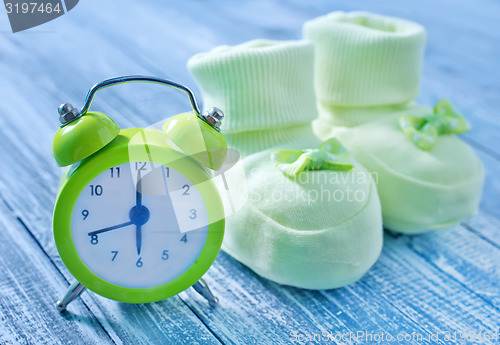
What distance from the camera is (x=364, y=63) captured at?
106 cm

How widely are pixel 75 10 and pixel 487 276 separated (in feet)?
4.85

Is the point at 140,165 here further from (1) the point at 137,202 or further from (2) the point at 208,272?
(2) the point at 208,272

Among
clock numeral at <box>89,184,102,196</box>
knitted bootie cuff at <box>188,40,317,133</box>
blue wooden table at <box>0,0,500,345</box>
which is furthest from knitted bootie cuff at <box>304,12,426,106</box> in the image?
clock numeral at <box>89,184,102,196</box>

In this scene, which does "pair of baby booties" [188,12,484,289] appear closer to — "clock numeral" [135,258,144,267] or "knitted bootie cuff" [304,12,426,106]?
"knitted bootie cuff" [304,12,426,106]

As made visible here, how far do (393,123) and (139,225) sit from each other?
53 centimetres

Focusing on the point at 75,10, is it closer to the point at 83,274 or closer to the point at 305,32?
the point at 305,32

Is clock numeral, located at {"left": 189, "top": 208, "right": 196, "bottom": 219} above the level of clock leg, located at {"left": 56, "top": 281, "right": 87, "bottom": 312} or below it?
above

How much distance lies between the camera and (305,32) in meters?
1.12

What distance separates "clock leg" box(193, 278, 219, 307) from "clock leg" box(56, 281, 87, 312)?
0.16m

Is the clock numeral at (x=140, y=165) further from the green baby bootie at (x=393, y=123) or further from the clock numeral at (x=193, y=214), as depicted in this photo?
the green baby bootie at (x=393, y=123)

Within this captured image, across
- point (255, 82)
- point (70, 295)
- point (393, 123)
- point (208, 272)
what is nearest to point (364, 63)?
point (393, 123)

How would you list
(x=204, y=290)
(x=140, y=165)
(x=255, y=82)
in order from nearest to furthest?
Result: (x=140, y=165) → (x=204, y=290) → (x=255, y=82)

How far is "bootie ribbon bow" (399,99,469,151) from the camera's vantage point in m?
1.00

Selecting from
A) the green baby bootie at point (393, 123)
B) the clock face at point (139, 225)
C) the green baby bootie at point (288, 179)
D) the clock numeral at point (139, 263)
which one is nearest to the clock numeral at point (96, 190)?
the clock face at point (139, 225)
